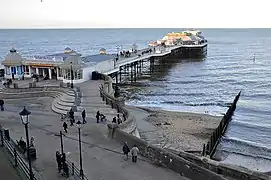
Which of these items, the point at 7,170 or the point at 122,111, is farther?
the point at 122,111

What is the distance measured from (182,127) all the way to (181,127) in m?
0.09

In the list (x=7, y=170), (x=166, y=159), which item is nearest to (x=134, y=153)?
(x=166, y=159)

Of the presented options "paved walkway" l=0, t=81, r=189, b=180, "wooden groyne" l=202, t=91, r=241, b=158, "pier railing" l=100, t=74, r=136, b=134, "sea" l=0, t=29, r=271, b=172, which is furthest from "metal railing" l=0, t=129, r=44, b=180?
"sea" l=0, t=29, r=271, b=172

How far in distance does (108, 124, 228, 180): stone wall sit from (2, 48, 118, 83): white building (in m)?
16.9

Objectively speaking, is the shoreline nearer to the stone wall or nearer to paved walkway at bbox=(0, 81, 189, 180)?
paved walkway at bbox=(0, 81, 189, 180)

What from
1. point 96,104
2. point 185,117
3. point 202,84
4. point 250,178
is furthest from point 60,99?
point 202,84

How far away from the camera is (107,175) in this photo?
46.8 ft

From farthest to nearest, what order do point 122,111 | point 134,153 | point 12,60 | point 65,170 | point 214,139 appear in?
1. point 12,60
2. point 214,139
3. point 122,111
4. point 134,153
5. point 65,170

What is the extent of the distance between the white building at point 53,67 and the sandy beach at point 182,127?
7801mm

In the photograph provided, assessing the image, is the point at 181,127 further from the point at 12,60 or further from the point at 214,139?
the point at 12,60

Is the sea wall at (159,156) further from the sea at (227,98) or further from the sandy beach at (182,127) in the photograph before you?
the sea at (227,98)

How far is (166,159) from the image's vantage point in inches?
604

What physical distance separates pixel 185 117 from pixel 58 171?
810 inches

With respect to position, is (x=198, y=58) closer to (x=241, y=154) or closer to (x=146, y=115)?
(x=146, y=115)
